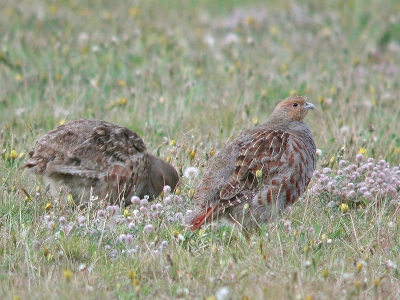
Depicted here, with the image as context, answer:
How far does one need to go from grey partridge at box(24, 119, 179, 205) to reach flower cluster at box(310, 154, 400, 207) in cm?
117

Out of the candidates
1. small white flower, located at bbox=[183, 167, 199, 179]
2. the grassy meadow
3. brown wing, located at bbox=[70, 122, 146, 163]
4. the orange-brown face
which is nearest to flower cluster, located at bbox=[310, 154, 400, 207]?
the grassy meadow

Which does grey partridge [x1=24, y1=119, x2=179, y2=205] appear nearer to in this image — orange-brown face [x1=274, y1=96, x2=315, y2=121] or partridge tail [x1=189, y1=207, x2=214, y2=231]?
partridge tail [x1=189, y1=207, x2=214, y2=231]

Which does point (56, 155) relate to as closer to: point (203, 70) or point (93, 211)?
point (93, 211)

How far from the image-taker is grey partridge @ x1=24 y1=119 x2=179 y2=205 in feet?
19.3

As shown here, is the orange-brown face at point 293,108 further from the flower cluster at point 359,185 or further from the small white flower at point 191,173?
the small white flower at point 191,173

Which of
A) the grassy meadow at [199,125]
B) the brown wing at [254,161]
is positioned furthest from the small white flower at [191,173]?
the brown wing at [254,161]

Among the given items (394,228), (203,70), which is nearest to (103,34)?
(203,70)

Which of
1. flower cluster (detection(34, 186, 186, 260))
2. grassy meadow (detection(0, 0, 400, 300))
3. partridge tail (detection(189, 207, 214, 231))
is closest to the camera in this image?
grassy meadow (detection(0, 0, 400, 300))

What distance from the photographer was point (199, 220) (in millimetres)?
5316

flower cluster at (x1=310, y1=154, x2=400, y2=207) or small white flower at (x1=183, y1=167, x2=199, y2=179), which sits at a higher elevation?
flower cluster at (x1=310, y1=154, x2=400, y2=207)

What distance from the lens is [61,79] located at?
30.3ft

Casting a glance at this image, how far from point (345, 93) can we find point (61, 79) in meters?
3.23

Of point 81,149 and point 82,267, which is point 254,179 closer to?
point 81,149

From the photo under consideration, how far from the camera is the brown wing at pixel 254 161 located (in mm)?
5445
